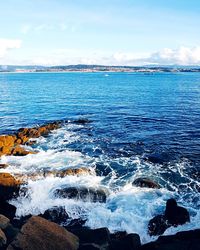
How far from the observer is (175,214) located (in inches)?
843

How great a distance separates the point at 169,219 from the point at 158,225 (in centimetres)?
86

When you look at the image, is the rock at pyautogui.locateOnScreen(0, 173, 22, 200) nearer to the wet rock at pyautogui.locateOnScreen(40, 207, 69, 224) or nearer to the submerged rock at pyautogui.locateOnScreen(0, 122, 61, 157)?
the wet rock at pyautogui.locateOnScreen(40, 207, 69, 224)

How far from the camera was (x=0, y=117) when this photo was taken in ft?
196

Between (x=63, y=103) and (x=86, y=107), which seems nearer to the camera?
(x=86, y=107)

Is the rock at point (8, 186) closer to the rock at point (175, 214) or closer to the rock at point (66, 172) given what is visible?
the rock at point (66, 172)

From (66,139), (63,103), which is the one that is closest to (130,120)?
(66,139)

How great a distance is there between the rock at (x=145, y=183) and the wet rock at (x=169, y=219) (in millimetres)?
4959

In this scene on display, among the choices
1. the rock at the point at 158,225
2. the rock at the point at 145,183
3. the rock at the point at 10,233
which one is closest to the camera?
the rock at the point at 10,233

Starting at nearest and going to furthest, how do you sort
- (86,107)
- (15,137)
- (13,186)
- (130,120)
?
(13,186)
(15,137)
(130,120)
(86,107)

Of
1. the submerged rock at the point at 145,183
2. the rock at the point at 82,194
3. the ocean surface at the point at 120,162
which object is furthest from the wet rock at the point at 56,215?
the submerged rock at the point at 145,183

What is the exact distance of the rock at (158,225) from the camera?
67.5 ft

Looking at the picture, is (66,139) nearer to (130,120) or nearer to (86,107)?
(130,120)

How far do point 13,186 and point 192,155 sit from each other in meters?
18.6

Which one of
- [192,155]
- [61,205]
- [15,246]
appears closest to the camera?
[15,246]
